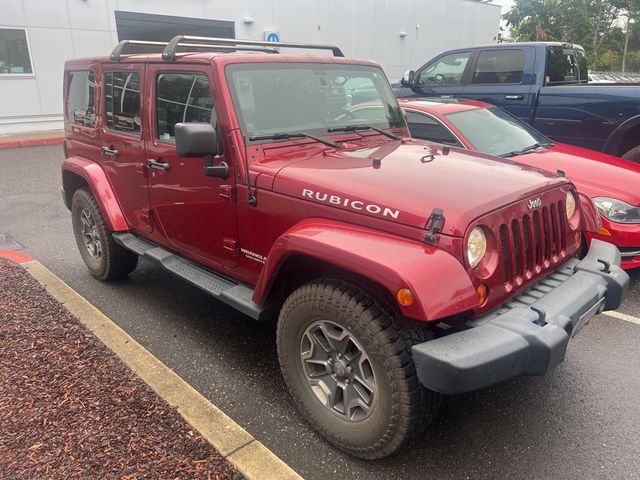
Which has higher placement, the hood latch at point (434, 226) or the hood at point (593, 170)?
the hood latch at point (434, 226)

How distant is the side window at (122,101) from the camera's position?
386 cm

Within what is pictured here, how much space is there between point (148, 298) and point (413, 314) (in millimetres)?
2984

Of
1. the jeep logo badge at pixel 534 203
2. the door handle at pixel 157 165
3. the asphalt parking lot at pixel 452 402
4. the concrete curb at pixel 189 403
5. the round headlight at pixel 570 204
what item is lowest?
the asphalt parking lot at pixel 452 402

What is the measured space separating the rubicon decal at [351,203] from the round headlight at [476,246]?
0.34 m

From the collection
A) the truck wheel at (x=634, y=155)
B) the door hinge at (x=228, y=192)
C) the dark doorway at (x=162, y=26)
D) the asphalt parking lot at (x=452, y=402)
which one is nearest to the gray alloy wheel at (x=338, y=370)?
the asphalt parking lot at (x=452, y=402)

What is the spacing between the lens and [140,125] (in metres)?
3.79

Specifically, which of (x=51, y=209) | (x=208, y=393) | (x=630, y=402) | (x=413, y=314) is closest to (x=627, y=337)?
(x=630, y=402)

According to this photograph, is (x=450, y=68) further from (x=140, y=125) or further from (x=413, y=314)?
(x=413, y=314)

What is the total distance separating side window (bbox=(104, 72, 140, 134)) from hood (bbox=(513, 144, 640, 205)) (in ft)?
11.3

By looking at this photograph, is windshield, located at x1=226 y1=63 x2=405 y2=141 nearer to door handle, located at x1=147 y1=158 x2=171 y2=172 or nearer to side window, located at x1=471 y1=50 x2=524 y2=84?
door handle, located at x1=147 y1=158 x2=171 y2=172

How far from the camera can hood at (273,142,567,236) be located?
2.37 meters

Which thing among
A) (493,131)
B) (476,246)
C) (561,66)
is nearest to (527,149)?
(493,131)

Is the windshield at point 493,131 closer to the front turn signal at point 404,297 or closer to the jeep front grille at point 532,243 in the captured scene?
the jeep front grille at point 532,243

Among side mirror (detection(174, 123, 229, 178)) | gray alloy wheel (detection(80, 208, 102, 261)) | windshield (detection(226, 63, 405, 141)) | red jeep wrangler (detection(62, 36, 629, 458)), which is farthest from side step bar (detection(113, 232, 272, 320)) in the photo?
windshield (detection(226, 63, 405, 141))
